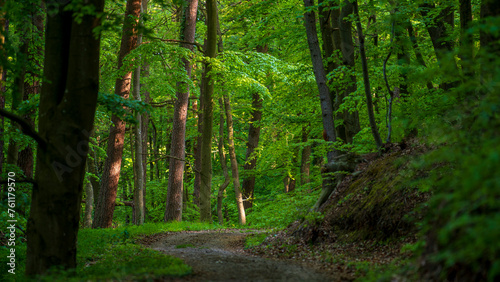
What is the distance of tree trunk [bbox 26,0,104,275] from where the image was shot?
5.72 meters

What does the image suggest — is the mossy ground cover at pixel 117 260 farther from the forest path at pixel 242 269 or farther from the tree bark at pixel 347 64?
the tree bark at pixel 347 64

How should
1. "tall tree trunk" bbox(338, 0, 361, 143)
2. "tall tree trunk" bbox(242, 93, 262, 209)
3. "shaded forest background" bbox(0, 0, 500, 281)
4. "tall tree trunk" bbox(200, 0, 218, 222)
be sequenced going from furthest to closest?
"tall tree trunk" bbox(242, 93, 262, 209)
"tall tree trunk" bbox(200, 0, 218, 222)
"tall tree trunk" bbox(338, 0, 361, 143)
"shaded forest background" bbox(0, 0, 500, 281)

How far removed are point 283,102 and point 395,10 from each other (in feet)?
25.1

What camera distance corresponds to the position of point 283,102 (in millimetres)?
16500

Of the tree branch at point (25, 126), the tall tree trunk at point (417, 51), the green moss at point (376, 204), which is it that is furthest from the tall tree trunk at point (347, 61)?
the tree branch at point (25, 126)

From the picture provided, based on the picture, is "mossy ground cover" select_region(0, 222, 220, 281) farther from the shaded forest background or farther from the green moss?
the green moss

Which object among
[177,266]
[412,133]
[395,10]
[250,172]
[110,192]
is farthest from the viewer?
[250,172]

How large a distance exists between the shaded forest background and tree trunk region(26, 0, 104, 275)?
0.02 m

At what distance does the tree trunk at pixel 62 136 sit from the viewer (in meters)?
5.72

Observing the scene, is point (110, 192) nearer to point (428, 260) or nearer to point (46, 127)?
point (46, 127)

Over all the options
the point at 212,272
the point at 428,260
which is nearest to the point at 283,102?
the point at 212,272

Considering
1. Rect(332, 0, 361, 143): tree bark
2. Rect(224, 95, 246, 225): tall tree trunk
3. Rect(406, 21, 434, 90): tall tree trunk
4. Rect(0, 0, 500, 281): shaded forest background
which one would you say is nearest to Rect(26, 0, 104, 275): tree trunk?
Rect(0, 0, 500, 281): shaded forest background

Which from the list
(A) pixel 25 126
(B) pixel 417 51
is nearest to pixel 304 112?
(B) pixel 417 51

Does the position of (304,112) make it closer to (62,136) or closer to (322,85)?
(322,85)
